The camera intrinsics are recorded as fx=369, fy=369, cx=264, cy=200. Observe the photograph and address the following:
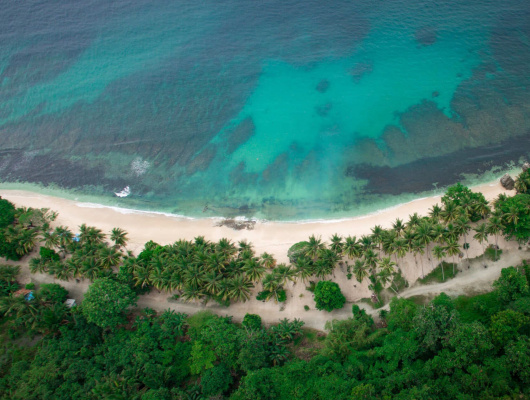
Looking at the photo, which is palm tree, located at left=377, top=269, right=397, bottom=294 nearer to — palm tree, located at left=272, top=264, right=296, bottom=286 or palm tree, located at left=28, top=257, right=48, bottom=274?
palm tree, located at left=272, top=264, right=296, bottom=286

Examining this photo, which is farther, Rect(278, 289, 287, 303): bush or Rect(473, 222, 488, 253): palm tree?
Rect(278, 289, 287, 303): bush

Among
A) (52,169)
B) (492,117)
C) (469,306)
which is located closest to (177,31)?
(52,169)

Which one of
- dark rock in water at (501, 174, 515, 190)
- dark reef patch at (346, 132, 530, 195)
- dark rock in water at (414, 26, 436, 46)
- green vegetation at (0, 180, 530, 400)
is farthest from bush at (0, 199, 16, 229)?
dark rock in water at (414, 26, 436, 46)

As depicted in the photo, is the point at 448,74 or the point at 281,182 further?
the point at 448,74

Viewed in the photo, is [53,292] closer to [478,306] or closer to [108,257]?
[108,257]

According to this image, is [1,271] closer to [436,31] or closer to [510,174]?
[510,174]

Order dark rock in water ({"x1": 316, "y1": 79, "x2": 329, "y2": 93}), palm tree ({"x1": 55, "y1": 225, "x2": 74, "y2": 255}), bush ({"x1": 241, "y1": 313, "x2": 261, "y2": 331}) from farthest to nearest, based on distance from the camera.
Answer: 1. dark rock in water ({"x1": 316, "y1": 79, "x2": 329, "y2": 93})
2. palm tree ({"x1": 55, "y1": 225, "x2": 74, "y2": 255})
3. bush ({"x1": 241, "y1": 313, "x2": 261, "y2": 331})

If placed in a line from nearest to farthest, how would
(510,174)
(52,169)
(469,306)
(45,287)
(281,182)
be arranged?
(469,306)
(45,287)
(510,174)
(281,182)
(52,169)

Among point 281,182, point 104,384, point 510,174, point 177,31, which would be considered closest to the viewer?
point 104,384
